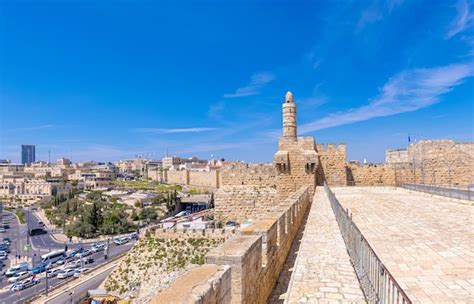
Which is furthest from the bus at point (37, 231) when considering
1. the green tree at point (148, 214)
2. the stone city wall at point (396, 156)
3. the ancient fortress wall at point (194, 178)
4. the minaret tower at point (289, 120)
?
the stone city wall at point (396, 156)

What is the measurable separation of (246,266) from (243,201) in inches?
568

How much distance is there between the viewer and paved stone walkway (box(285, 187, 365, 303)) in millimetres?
3818

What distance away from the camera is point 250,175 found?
17375 millimetres

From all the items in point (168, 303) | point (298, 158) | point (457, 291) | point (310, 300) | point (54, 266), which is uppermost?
point (298, 158)

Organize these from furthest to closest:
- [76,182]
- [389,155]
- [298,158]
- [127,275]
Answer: [76,182], [389,155], [127,275], [298,158]

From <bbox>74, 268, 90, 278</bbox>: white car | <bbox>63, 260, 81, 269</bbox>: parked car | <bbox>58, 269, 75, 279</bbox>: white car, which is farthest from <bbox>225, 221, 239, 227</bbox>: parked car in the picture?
<bbox>63, 260, 81, 269</bbox>: parked car

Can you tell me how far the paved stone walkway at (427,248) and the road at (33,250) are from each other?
70.0ft

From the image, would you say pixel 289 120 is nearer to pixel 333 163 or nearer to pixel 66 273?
pixel 333 163

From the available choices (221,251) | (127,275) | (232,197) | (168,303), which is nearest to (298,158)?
(232,197)

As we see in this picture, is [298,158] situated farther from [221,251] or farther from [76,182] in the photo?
[76,182]

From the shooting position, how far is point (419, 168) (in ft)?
56.7

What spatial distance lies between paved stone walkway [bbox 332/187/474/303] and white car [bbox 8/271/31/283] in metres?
29.7

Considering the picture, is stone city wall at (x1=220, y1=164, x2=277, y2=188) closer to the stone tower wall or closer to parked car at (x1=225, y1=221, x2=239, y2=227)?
the stone tower wall

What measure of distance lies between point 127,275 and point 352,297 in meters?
15.5
